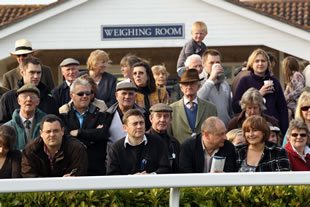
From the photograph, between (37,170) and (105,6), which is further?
(105,6)

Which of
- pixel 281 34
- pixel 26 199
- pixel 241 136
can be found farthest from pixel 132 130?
pixel 281 34

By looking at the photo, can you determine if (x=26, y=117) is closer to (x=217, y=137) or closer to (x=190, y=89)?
(x=190, y=89)

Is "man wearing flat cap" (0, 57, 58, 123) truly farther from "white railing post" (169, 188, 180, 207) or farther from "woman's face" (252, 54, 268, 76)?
"white railing post" (169, 188, 180, 207)

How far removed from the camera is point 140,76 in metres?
9.40

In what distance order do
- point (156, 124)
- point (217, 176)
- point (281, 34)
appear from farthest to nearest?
point (281, 34), point (156, 124), point (217, 176)

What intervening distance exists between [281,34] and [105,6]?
553 centimetres

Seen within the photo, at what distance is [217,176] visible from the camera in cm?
443

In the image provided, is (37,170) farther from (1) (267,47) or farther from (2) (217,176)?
(1) (267,47)

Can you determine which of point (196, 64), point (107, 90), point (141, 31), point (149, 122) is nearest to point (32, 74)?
point (107, 90)

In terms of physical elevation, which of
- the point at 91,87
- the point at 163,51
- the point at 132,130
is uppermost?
the point at 163,51

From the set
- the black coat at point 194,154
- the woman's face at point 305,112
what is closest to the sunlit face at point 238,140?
the black coat at point 194,154

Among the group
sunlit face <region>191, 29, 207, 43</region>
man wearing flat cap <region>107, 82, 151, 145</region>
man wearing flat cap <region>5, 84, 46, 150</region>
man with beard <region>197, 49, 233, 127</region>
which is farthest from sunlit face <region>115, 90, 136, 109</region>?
sunlit face <region>191, 29, 207, 43</region>

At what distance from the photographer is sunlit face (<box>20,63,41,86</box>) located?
904 centimetres

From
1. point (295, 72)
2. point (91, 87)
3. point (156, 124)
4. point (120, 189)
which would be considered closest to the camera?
point (120, 189)
